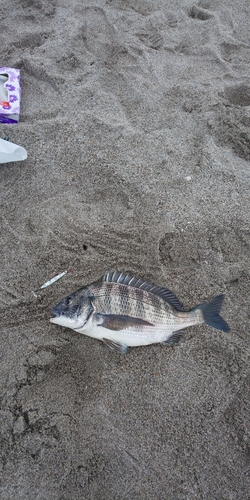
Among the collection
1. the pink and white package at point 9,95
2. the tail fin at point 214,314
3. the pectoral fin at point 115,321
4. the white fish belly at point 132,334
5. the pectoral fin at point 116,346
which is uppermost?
the pink and white package at point 9,95

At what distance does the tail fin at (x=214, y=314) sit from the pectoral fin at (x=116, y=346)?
590 millimetres

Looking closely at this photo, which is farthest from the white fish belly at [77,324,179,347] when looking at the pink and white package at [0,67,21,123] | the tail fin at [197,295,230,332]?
the pink and white package at [0,67,21,123]

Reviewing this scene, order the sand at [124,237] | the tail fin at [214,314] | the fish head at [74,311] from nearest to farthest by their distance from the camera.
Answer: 1. the sand at [124,237]
2. the fish head at [74,311]
3. the tail fin at [214,314]

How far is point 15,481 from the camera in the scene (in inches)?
76.1

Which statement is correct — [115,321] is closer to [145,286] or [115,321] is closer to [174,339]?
[145,286]

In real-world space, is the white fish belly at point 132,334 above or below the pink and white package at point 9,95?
below

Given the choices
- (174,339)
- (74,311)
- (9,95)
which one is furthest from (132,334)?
(9,95)

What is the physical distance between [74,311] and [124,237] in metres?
0.87

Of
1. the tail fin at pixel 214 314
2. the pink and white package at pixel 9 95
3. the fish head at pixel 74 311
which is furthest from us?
the pink and white package at pixel 9 95

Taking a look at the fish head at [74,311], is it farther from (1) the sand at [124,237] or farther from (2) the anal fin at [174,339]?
(2) the anal fin at [174,339]

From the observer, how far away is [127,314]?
2240mm

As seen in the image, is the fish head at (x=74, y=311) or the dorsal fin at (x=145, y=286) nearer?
the fish head at (x=74, y=311)

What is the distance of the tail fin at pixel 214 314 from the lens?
2.27m

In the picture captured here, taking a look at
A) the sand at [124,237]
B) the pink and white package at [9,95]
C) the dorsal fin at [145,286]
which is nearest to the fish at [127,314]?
the dorsal fin at [145,286]
